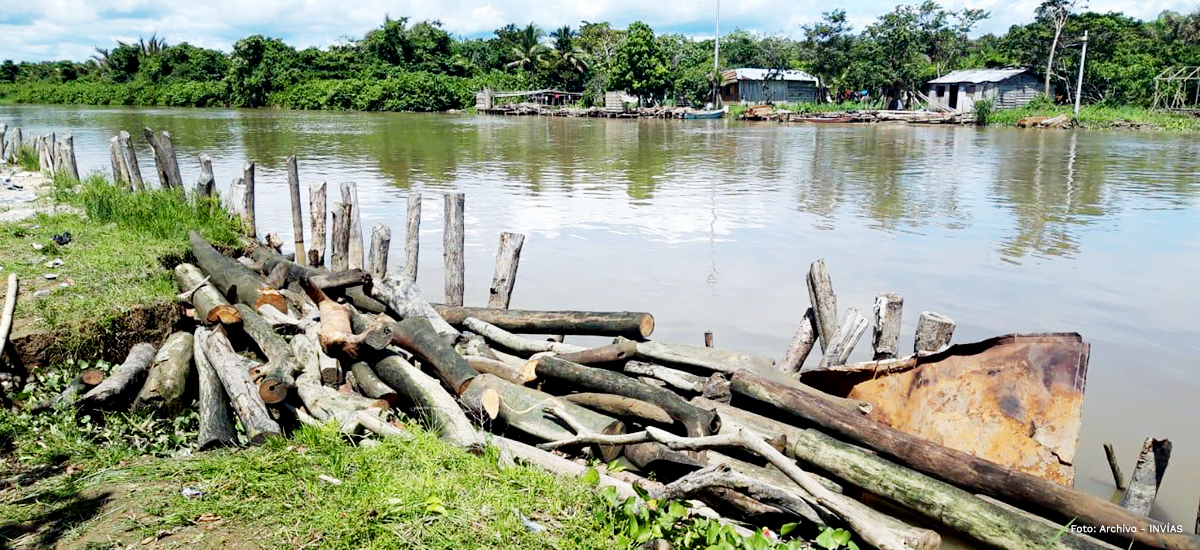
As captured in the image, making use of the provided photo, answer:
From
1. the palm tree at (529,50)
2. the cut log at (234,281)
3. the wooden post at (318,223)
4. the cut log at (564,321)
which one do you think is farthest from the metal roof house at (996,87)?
the cut log at (234,281)

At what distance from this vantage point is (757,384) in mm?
5621

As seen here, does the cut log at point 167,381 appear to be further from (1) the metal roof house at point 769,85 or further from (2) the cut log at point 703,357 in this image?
(1) the metal roof house at point 769,85

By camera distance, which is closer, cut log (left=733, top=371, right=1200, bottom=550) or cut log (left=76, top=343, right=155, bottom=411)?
cut log (left=733, top=371, right=1200, bottom=550)

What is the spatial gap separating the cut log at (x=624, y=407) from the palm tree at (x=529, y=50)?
68.6 m

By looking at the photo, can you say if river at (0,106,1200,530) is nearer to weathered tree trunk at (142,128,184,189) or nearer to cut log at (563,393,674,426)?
weathered tree trunk at (142,128,184,189)

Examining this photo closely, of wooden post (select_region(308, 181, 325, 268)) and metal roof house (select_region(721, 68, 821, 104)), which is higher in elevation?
metal roof house (select_region(721, 68, 821, 104))

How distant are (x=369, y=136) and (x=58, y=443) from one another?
33378 mm

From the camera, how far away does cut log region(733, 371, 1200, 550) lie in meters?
4.12

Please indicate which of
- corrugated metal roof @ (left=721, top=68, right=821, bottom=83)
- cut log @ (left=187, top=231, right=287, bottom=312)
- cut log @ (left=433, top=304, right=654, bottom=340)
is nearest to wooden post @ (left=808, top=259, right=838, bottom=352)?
cut log @ (left=433, top=304, right=654, bottom=340)

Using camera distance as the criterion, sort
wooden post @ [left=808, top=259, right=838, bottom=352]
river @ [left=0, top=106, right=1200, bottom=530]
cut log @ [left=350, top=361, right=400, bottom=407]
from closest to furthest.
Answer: cut log @ [left=350, top=361, right=400, bottom=407] < wooden post @ [left=808, top=259, right=838, bottom=352] < river @ [left=0, top=106, right=1200, bottom=530]

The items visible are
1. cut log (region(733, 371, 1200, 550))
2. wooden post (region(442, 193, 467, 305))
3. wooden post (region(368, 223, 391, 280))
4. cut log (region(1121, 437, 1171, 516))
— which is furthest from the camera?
wooden post (region(368, 223, 391, 280))

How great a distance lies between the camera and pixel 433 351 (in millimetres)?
6008

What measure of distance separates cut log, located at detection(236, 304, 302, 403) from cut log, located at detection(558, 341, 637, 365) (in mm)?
2081

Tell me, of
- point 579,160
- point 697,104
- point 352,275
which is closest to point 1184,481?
point 352,275
